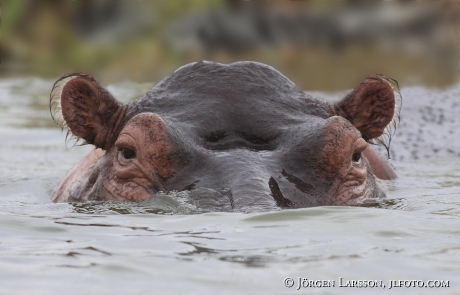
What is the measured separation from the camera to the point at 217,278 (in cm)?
459

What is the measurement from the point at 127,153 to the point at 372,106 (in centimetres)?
192

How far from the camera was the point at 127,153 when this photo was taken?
677cm

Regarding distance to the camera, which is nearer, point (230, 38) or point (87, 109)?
point (87, 109)

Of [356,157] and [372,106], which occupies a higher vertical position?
[372,106]

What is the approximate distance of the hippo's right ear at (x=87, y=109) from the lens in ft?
23.3

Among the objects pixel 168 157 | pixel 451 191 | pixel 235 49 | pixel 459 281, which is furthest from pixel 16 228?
pixel 235 49

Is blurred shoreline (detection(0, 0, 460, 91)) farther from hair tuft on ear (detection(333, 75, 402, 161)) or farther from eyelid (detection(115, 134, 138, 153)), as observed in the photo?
eyelid (detection(115, 134, 138, 153))

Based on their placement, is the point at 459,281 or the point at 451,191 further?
the point at 451,191

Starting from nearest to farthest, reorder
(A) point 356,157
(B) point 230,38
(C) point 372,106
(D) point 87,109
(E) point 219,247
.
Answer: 1. (E) point 219,247
2. (A) point 356,157
3. (D) point 87,109
4. (C) point 372,106
5. (B) point 230,38

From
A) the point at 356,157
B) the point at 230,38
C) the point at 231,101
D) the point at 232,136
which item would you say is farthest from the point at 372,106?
the point at 230,38

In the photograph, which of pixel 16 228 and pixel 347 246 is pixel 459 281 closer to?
pixel 347 246

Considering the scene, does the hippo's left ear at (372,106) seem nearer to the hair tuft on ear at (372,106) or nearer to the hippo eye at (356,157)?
the hair tuft on ear at (372,106)

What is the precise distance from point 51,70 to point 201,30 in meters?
4.27

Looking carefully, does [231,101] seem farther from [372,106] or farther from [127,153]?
[372,106]
